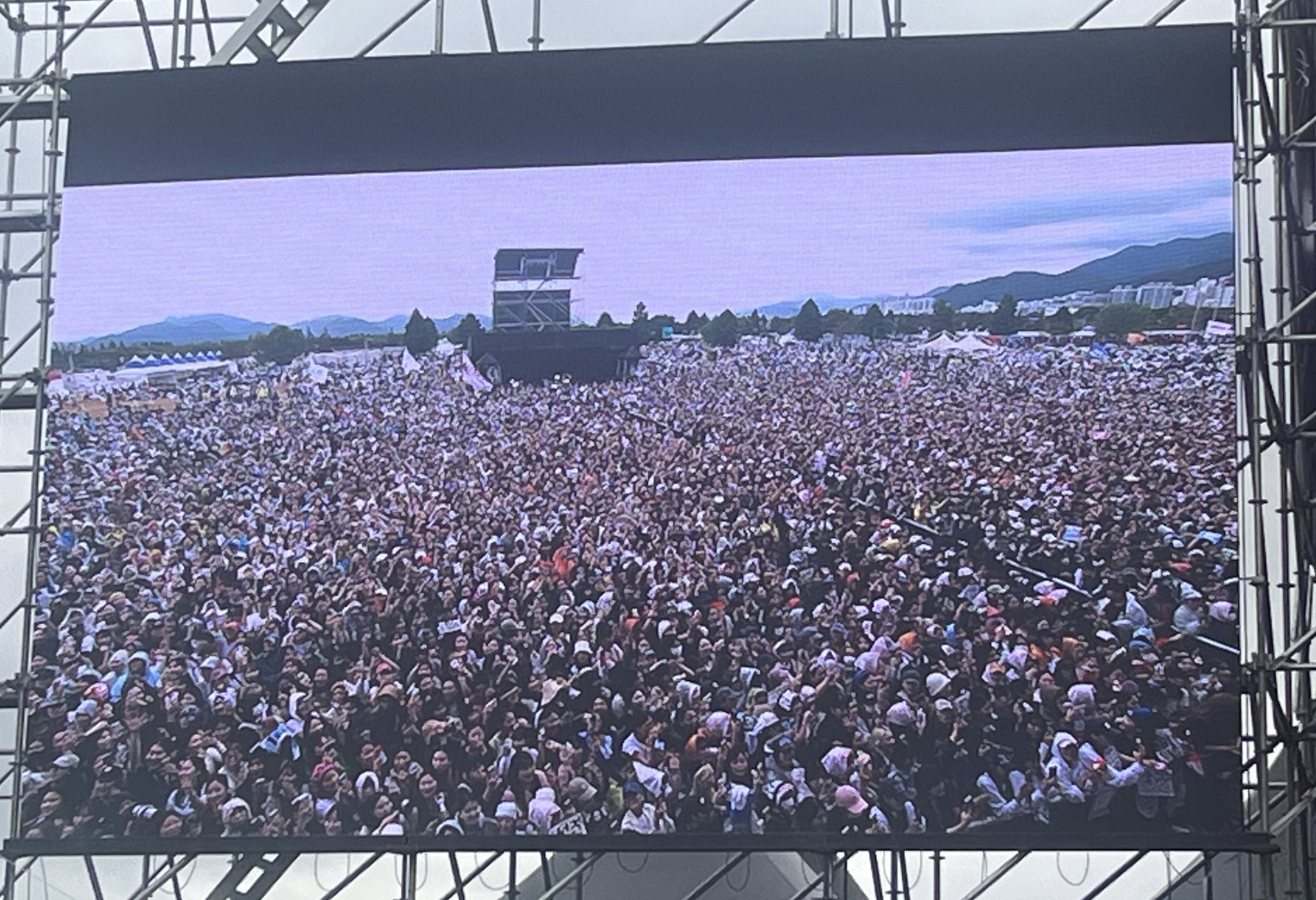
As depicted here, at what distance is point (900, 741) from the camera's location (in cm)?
885

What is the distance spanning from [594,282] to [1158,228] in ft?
7.73

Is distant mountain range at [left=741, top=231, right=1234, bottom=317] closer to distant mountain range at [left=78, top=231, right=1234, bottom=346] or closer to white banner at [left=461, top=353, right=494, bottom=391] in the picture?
distant mountain range at [left=78, top=231, right=1234, bottom=346]

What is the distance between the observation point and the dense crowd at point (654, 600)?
349 inches

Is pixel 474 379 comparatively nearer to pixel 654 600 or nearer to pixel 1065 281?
pixel 654 600

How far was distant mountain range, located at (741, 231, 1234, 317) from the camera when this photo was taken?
30.6 feet

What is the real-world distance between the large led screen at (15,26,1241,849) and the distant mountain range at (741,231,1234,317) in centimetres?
2

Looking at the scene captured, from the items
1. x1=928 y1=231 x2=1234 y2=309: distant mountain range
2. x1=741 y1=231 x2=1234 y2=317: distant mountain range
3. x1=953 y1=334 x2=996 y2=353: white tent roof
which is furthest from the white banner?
x1=953 y1=334 x2=996 y2=353: white tent roof

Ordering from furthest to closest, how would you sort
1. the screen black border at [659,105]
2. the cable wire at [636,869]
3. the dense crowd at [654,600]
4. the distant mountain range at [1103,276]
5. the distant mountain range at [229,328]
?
the distant mountain range at [229,328]
the screen black border at [659,105]
the distant mountain range at [1103,276]
the cable wire at [636,869]
the dense crowd at [654,600]

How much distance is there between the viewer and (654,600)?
30.0ft

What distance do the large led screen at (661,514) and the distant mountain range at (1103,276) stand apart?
0.7 inches

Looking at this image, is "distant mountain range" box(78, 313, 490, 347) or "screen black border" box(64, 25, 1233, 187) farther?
"distant mountain range" box(78, 313, 490, 347)

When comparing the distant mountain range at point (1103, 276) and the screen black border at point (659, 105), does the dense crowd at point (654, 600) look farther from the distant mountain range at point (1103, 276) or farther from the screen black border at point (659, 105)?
the screen black border at point (659, 105)

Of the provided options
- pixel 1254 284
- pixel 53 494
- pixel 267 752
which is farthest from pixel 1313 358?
pixel 53 494

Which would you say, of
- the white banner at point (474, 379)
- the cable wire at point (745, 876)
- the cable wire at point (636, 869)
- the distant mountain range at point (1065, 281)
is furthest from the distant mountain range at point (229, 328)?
the cable wire at point (745, 876)
